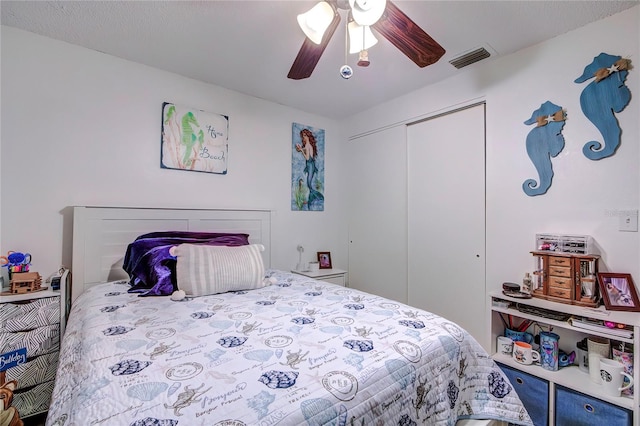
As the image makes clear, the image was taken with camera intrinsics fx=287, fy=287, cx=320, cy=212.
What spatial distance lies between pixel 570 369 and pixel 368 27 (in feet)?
7.36

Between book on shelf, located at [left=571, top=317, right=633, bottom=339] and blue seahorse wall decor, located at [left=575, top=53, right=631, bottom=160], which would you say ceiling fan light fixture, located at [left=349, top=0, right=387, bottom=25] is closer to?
blue seahorse wall decor, located at [left=575, top=53, right=631, bottom=160]

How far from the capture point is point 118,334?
44.1 inches

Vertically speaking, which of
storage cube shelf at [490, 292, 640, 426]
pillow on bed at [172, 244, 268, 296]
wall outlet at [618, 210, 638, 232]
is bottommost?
storage cube shelf at [490, 292, 640, 426]

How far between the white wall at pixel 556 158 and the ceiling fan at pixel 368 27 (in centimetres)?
101

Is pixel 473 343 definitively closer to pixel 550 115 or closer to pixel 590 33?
pixel 550 115

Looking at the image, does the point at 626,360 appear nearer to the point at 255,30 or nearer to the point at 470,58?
the point at 470,58

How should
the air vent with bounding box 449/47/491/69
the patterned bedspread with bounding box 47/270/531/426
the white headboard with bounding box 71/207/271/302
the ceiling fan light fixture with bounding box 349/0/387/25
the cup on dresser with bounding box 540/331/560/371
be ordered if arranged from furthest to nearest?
1. the air vent with bounding box 449/47/491/69
2. the white headboard with bounding box 71/207/271/302
3. the cup on dresser with bounding box 540/331/560/371
4. the ceiling fan light fixture with bounding box 349/0/387/25
5. the patterned bedspread with bounding box 47/270/531/426

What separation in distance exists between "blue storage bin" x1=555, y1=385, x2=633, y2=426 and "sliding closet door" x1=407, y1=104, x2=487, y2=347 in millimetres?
609

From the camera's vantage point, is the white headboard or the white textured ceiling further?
the white headboard

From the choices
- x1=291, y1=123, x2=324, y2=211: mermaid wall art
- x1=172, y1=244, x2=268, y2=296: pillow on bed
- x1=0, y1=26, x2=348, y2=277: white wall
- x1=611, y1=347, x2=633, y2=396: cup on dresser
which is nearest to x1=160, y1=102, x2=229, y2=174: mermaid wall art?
x1=0, y1=26, x2=348, y2=277: white wall

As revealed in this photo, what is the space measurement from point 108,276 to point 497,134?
3062 mm

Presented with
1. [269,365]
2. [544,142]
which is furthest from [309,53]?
[544,142]

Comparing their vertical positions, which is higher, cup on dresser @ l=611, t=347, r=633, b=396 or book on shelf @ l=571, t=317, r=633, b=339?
book on shelf @ l=571, t=317, r=633, b=339

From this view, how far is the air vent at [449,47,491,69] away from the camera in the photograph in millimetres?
2066
